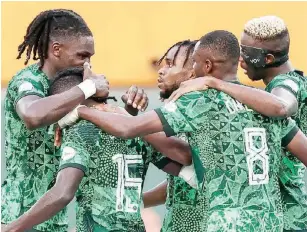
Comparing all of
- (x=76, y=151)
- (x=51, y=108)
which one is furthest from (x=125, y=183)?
(x=51, y=108)

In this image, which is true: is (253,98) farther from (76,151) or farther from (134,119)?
(76,151)

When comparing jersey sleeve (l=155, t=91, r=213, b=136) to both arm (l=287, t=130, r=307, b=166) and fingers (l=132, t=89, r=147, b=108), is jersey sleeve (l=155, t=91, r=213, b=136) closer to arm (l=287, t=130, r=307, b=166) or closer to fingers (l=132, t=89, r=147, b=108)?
fingers (l=132, t=89, r=147, b=108)

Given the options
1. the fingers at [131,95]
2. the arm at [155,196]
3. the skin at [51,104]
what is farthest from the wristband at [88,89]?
the arm at [155,196]

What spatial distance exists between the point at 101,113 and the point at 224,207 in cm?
89

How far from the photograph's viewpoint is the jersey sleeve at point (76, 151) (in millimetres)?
6230

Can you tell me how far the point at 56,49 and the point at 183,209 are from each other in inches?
54.2

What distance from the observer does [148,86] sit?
10.7 meters

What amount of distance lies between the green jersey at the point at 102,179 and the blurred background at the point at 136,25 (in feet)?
14.3

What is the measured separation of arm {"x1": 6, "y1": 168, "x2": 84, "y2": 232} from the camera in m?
6.18

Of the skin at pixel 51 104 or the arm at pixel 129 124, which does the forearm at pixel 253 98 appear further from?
the skin at pixel 51 104

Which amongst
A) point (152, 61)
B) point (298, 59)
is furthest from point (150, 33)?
point (298, 59)

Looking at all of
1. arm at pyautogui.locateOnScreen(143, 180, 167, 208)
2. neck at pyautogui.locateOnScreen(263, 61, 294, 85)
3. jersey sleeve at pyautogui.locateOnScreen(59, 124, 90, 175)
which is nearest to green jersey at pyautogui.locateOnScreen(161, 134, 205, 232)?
arm at pyautogui.locateOnScreen(143, 180, 167, 208)

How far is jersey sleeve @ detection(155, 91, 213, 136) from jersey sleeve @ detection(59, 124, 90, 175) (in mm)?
477

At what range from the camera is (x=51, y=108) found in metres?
6.62
